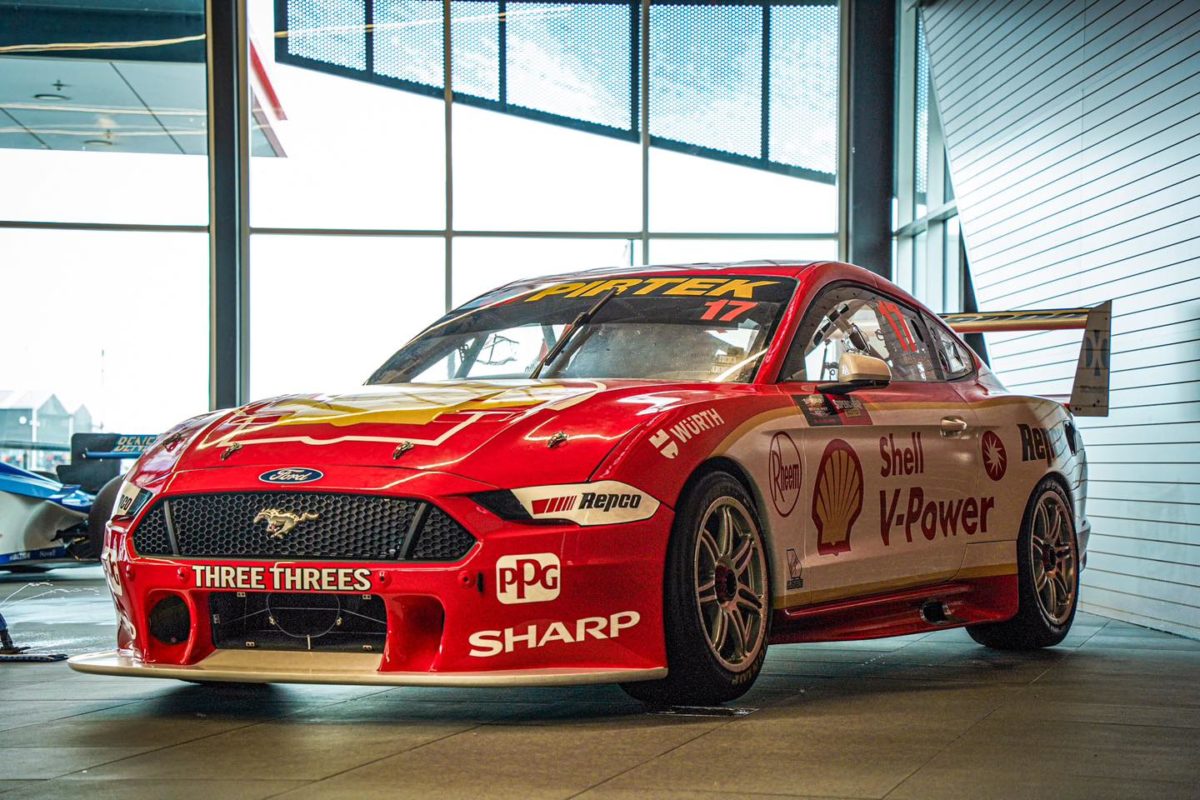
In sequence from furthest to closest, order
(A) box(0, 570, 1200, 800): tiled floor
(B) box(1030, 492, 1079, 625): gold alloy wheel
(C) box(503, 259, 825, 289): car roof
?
(B) box(1030, 492, 1079, 625): gold alloy wheel → (C) box(503, 259, 825, 289): car roof → (A) box(0, 570, 1200, 800): tiled floor

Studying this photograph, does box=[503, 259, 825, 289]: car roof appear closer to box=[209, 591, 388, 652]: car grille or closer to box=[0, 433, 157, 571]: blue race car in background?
box=[209, 591, 388, 652]: car grille

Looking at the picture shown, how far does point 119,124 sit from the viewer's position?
17281 millimetres

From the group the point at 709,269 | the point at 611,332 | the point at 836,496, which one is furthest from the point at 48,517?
the point at 836,496

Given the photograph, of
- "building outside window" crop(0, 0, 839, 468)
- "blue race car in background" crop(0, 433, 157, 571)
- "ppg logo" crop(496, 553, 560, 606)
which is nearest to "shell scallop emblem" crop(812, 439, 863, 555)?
"ppg logo" crop(496, 553, 560, 606)

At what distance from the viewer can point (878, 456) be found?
5.78 m

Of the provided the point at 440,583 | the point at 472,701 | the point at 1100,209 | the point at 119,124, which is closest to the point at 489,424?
the point at 440,583

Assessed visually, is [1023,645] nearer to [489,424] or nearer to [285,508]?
[489,424]

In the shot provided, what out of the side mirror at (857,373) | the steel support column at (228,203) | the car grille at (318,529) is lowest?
the car grille at (318,529)

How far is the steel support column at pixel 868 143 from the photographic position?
1731cm

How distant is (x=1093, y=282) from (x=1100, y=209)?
16.0 inches

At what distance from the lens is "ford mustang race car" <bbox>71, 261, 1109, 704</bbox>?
14.6ft

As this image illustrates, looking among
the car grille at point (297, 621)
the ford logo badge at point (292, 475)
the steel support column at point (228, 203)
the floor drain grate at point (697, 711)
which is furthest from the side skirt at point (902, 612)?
the steel support column at point (228, 203)

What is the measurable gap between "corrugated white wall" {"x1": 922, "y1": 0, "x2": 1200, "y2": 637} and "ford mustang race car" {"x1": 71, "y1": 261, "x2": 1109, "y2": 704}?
2.22m

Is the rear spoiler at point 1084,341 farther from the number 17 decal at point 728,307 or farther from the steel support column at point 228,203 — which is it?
the steel support column at point 228,203
